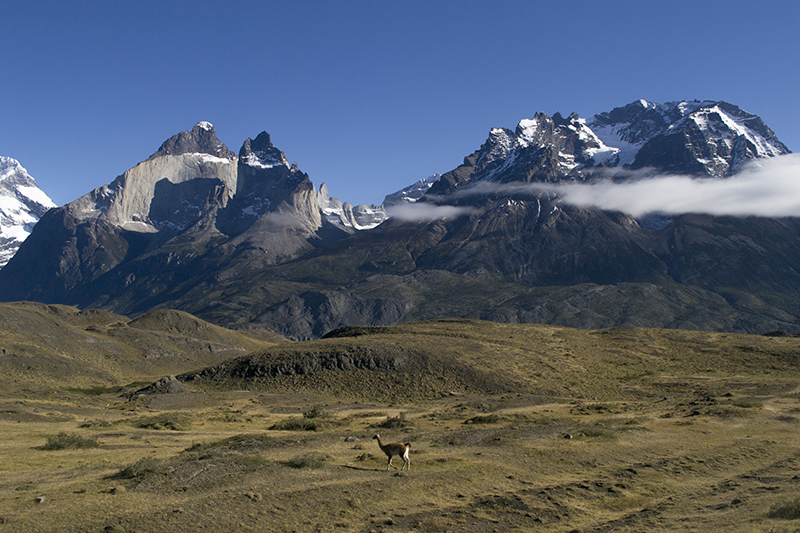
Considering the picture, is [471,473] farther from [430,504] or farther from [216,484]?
[216,484]

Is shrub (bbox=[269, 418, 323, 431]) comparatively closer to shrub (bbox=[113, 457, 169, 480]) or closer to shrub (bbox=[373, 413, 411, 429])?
shrub (bbox=[373, 413, 411, 429])

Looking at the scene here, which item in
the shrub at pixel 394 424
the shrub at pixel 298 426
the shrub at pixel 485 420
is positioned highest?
the shrub at pixel 298 426

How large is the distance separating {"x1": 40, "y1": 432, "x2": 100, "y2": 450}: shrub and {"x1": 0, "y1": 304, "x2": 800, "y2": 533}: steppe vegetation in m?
0.16

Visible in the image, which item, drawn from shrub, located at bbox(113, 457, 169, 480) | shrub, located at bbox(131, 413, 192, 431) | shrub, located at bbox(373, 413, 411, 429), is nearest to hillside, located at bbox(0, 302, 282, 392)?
shrub, located at bbox(131, 413, 192, 431)

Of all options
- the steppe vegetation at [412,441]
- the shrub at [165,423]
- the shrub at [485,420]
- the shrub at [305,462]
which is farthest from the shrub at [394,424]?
the shrub at [305,462]

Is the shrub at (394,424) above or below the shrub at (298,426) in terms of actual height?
below

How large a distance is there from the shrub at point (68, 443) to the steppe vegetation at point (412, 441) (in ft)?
0.53

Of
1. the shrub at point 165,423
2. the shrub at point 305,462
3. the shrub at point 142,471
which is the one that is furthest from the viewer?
the shrub at point 165,423

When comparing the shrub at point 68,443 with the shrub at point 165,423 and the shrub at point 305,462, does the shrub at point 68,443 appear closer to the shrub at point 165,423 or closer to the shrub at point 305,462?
the shrub at point 165,423

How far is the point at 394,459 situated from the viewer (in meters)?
32.2

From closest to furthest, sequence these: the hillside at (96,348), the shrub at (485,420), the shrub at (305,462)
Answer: the shrub at (305,462), the shrub at (485,420), the hillside at (96,348)

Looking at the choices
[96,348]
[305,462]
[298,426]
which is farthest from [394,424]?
[96,348]

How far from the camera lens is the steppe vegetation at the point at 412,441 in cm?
2261

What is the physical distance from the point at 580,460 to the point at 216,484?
64.3 feet
